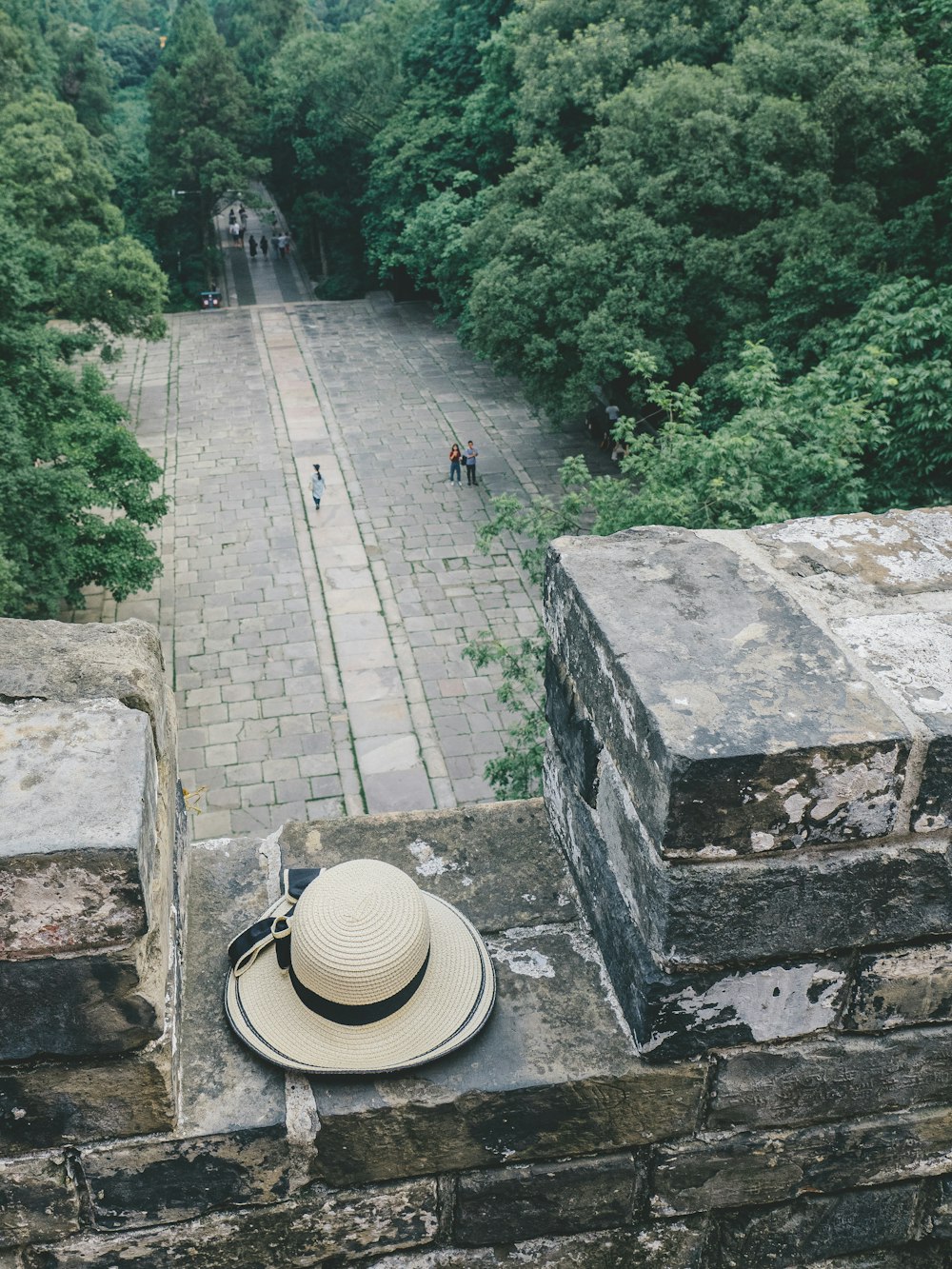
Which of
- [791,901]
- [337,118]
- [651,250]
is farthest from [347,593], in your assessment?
[337,118]

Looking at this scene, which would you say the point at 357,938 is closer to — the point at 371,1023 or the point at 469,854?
the point at 371,1023

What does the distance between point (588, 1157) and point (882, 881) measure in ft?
2.57

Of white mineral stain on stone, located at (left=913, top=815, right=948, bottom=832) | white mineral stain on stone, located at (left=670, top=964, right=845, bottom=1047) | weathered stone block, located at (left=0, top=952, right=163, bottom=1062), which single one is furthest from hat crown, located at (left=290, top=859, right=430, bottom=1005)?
white mineral stain on stone, located at (left=913, top=815, right=948, bottom=832)

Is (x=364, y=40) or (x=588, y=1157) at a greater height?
(x=364, y=40)

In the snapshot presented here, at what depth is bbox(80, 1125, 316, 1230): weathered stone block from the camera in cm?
184

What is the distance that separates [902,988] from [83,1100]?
1487mm

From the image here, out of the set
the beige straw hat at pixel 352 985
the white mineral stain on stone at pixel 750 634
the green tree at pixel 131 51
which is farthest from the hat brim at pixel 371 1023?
the green tree at pixel 131 51

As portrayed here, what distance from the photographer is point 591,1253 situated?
2.10m

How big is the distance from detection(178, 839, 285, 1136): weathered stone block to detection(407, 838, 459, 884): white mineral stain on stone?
0.33m

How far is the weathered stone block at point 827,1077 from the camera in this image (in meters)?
2.00

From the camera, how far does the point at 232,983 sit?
205cm

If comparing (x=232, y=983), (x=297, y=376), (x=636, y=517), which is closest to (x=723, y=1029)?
(x=232, y=983)

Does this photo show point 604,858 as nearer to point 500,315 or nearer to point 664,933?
point 664,933

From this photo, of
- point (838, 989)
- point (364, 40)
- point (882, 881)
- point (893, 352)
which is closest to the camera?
point (882, 881)
